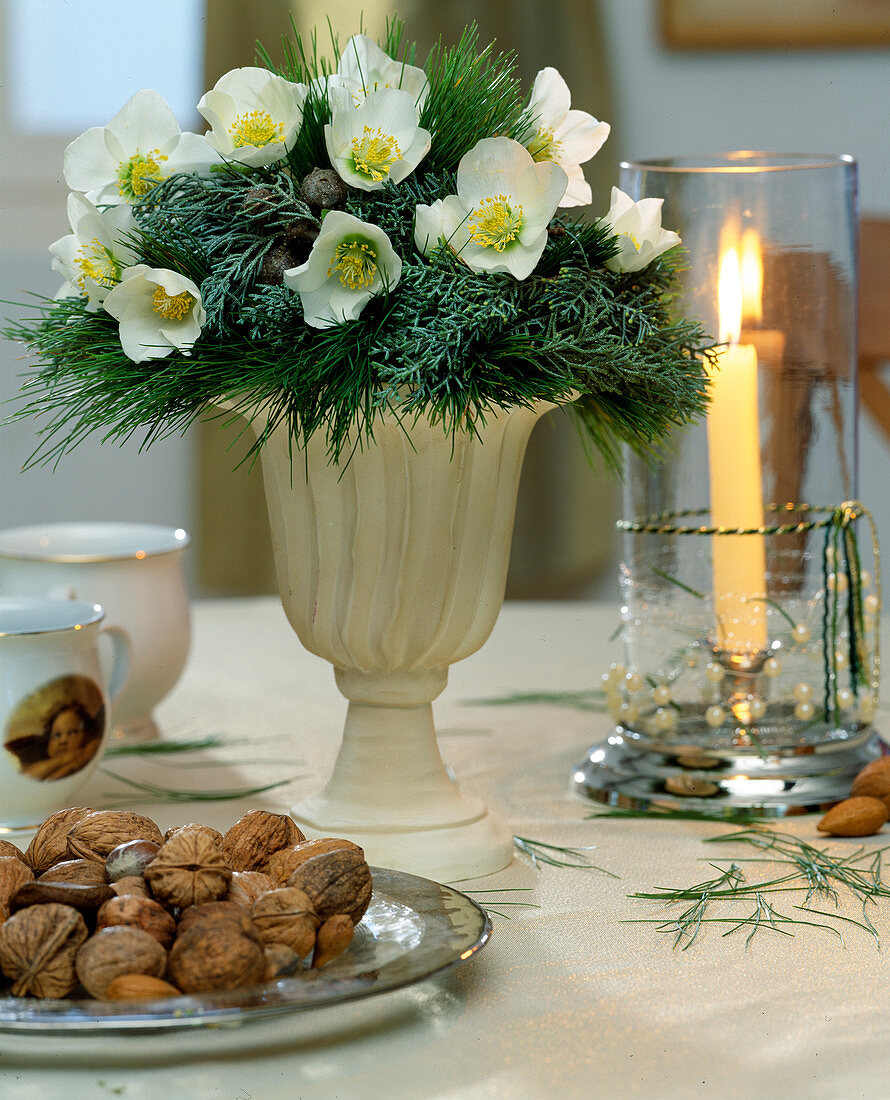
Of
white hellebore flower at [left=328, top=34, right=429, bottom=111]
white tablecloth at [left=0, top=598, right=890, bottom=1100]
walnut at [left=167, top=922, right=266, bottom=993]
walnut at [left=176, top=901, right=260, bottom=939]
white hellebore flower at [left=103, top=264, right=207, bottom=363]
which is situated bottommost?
white tablecloth at [left=0, top=598, right=890, bottom=1100]

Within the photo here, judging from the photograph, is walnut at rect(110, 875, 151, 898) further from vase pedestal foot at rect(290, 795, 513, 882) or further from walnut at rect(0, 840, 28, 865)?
vase pedestal foot at rect(290, 795, 513, 882)

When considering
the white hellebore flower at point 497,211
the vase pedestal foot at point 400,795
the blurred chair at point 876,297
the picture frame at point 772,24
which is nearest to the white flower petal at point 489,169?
the white hellebore flower at point 497,211

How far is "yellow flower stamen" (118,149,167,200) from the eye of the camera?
1.85 feet

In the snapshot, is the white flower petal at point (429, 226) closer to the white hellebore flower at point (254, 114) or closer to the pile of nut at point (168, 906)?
the white hellebore flower at point (254, 114)

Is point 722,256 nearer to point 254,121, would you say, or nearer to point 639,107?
point 254,121

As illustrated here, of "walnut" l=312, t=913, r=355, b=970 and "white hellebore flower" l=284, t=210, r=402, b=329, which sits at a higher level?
"white hellebore flower" l=284, t=210, r=402, b=329

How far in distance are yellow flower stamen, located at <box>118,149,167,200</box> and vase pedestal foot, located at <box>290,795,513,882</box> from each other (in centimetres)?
28

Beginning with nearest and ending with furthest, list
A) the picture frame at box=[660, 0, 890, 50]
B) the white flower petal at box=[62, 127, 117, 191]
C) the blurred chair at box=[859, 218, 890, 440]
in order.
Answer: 1. the white flower petal at box=[62, 127, 117, 191]
2. the blurred chair at box=[859, 218, 890, 440]
3. the picture frame at box=[660, 0, 890, 50]

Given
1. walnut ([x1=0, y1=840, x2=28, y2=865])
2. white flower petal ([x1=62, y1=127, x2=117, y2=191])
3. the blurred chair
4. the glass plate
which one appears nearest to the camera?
the glass plate

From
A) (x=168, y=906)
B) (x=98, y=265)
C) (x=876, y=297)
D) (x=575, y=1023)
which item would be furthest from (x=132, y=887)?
(x=876, y=297)

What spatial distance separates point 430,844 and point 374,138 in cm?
29

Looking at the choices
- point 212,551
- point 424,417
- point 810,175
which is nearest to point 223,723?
point 424,417

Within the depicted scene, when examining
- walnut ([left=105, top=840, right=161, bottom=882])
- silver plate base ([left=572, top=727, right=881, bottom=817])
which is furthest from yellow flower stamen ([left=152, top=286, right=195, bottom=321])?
silver plate base ([left=572, top=727, right=881, bottom=817])

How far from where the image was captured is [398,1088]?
15.0 inches
